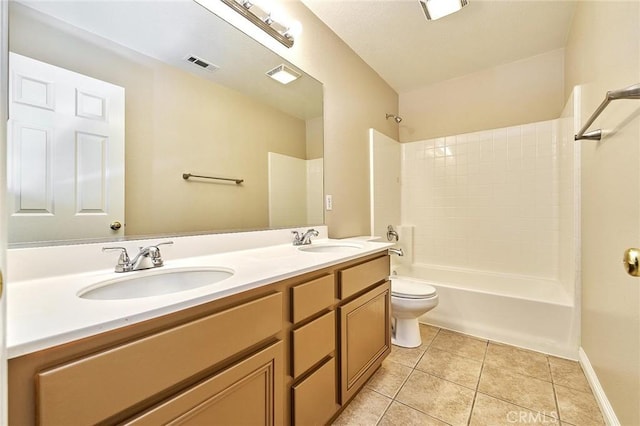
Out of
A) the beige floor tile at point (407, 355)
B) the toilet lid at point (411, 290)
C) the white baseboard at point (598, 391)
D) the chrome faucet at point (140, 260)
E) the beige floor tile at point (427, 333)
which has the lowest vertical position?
the beige floor tile at point (427, 333)

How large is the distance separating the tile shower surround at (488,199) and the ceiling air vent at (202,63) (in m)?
2.34

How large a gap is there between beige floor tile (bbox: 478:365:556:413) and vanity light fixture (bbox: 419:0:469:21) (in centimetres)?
233

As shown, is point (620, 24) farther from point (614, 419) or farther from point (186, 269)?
point (186, 269)

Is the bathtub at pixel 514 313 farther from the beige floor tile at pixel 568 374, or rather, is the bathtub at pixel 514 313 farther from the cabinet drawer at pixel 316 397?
the cabinet drawer at pixel 316 397

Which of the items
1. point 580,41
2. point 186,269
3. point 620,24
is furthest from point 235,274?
point 580,41

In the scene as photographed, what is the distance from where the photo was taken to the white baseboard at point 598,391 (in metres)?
1.18

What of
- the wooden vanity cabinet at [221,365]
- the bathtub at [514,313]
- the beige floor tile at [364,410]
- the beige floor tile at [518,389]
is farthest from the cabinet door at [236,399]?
the bathtub at [514,313]

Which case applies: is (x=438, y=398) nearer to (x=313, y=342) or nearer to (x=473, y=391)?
(x=473, y=391)

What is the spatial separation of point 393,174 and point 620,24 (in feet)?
6.21

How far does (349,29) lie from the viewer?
2029 mm

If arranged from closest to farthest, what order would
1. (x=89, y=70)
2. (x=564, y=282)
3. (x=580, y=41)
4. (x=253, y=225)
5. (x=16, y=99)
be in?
(x=16, y=99) < (x=89, y=70) < (x=253, y=225) < (x=580, y=41) < (x=564, y=282)

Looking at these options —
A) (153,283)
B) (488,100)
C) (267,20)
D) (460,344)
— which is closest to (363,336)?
(153,283)

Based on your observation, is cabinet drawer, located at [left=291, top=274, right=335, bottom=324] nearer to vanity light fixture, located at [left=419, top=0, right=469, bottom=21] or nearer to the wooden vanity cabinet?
the wooden vanity cabinet

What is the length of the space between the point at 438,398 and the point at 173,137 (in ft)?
6.04
